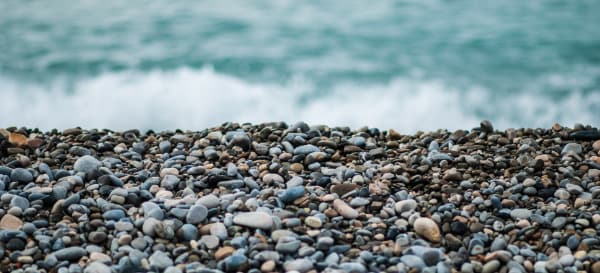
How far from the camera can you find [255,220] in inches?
120

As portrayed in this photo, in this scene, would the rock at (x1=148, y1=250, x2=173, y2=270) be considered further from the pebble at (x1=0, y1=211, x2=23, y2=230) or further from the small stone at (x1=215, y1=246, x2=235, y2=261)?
the pebble at (x1=0, y1=211, x2=23, y2=230)

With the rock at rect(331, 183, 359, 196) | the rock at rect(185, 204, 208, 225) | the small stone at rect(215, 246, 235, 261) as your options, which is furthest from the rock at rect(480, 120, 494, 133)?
the small stone at rect(215, 246, 235, 261)

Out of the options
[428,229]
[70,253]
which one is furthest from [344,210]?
[70,253]

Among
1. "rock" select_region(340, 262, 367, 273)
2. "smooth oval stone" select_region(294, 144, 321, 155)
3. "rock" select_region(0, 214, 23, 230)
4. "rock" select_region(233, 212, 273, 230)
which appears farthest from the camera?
"smooth oval stone" select_region(294, 144, 321, 155)

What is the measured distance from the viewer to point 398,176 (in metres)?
3.63

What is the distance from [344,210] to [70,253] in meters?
1.17

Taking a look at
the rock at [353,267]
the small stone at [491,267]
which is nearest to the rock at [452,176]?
the small stone at [491,267]

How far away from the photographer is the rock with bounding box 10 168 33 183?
3.63m

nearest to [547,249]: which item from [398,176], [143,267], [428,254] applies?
[428,254]

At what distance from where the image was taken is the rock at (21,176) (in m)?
3.63

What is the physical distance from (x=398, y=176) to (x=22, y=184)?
73.3 inches

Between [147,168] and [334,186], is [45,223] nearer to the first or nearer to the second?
[147,168]

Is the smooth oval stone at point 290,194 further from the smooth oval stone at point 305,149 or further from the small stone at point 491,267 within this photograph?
the small stone at point 491,267

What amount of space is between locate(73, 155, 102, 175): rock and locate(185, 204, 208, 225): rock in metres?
0.76
